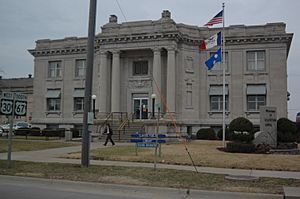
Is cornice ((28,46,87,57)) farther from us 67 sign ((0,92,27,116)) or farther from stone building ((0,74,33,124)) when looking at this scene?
us 67 sign ((0,92,27,116))

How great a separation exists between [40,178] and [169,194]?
4438 mm

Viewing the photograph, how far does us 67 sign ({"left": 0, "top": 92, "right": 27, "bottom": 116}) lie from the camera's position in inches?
521

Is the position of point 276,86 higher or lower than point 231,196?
higher

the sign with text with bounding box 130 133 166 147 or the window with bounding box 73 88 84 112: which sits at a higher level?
the window with bounding box 73 88 84 112

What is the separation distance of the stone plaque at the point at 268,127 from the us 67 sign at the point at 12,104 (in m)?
15.8

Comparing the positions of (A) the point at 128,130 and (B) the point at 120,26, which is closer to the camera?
(A) the point at 128,130

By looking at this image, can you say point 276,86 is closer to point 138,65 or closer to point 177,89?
point 177,89

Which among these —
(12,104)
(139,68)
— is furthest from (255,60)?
(12,104)

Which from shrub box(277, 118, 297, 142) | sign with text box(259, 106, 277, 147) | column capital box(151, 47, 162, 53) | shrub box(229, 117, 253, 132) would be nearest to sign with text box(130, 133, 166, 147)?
shrub box(229, 117, 253, 132)

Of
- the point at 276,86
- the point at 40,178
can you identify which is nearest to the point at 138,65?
Answer: the point at 276,86

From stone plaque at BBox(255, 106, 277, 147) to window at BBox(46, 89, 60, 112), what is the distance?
102 feet

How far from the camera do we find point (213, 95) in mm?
41406

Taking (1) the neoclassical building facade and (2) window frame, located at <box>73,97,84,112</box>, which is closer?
(1) the neoclassical building facade

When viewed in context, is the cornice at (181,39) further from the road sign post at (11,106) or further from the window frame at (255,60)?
the road sign post at (11,106)
